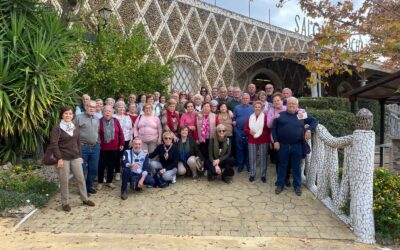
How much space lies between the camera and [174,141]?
7258mm

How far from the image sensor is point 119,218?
224 inches

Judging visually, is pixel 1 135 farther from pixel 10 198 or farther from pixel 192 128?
pixel 192 128

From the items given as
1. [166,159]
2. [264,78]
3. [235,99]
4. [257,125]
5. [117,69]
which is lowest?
[166,159]

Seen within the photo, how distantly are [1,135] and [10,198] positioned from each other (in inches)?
71.4

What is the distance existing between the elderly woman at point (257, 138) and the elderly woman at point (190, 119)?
105 cm

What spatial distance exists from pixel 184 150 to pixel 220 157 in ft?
2.37

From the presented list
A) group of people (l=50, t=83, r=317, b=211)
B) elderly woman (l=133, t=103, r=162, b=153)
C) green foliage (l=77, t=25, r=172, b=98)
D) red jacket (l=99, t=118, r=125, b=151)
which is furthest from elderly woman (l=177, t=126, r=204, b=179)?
green foliage (l=77, t=25, r=172, b=98)

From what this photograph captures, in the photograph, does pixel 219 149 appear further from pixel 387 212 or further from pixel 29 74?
pixel 29 74

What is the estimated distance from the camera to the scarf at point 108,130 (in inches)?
266

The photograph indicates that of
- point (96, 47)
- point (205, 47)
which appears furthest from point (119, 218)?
point (205, 47)

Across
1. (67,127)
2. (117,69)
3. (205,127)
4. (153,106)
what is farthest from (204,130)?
(117,69)

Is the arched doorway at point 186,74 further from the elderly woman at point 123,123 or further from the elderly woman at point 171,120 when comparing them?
the elderly woman at point 123,123

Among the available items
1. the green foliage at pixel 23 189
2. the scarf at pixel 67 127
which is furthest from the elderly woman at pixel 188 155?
the green foliage at pixel 23 189

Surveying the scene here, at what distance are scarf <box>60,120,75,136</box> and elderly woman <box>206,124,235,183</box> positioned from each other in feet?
8.57
